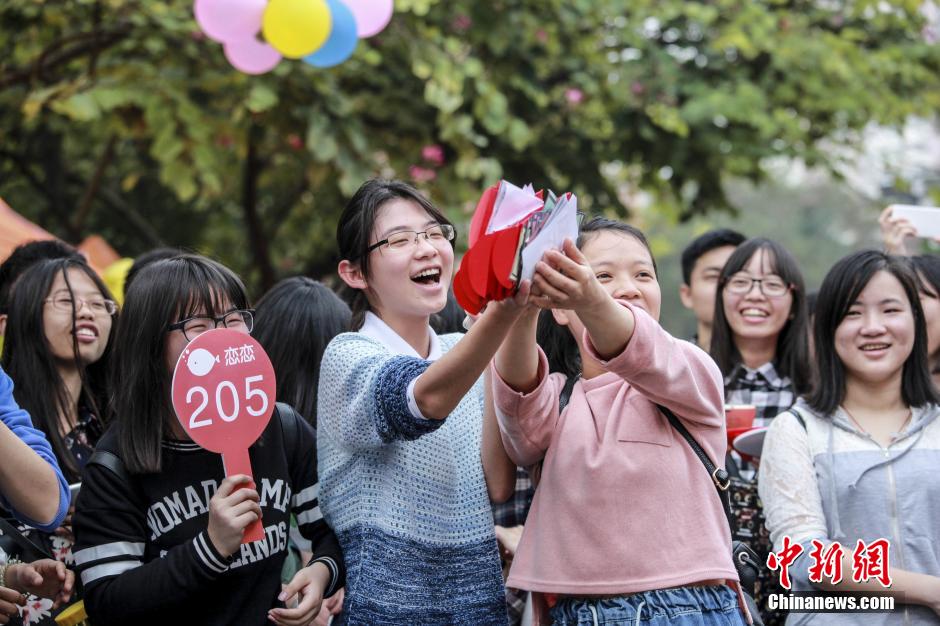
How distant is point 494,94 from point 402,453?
4033 mm

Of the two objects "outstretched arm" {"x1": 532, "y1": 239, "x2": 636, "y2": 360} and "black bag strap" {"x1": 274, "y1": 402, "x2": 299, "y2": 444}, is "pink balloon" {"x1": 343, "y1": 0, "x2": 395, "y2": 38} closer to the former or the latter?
"black bag strap" {"x1": 274, "y1": 402, "x2": 299, "y2": 444}

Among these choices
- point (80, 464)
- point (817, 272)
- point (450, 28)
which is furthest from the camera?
point (817, 272)

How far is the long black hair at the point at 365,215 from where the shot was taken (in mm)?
2494

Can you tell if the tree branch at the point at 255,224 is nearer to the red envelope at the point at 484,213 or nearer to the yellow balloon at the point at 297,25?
the yellow balloon at the point at 297,25

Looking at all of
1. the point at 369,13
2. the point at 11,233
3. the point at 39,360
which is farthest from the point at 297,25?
the point at 39,360

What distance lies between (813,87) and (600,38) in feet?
4.50

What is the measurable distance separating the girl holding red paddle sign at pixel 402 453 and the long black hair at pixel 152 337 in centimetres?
32

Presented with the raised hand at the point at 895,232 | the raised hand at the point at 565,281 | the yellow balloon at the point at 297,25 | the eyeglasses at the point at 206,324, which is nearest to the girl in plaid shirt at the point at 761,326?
the raised hand at the point at 895,232

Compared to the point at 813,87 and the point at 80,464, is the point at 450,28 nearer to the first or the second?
the point at 813,87

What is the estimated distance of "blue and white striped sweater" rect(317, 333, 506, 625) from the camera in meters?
2.28

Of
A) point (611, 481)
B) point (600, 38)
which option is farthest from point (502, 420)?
point (600, 38)

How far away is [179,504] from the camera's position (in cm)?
236

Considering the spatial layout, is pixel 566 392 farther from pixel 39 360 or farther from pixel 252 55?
pixel 252 55

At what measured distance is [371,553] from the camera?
2.29m
